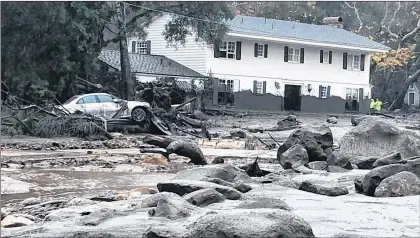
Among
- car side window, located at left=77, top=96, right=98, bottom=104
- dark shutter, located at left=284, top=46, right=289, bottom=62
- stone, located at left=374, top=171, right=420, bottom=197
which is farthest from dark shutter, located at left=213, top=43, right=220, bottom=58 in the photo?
stone, located at left=374, top=171, right=420, bottom=197

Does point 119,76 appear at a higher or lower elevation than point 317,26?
lower

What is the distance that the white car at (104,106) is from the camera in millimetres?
17766

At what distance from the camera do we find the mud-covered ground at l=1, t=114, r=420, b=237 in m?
6.63

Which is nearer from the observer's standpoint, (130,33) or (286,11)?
(286,11)

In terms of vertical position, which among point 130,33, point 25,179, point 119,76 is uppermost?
point 130,33

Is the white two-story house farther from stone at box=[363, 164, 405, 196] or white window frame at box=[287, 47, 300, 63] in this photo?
stone at box=[363, 164, 405, 196]

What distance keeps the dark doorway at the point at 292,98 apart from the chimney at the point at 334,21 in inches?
73.2

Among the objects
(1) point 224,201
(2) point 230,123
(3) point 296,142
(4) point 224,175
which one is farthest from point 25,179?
(2) point 230,123

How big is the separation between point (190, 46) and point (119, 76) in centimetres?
273

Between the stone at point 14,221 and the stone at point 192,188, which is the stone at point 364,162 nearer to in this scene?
the stone at point 192,188

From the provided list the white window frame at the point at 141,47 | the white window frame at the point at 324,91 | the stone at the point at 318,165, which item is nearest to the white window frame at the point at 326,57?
the white window frame at the point at 324,91

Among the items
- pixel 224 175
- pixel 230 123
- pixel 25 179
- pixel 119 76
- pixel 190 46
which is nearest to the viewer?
pixel 224 175

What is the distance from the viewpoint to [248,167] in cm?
1224

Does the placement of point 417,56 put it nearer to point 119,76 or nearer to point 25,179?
point 119,76
